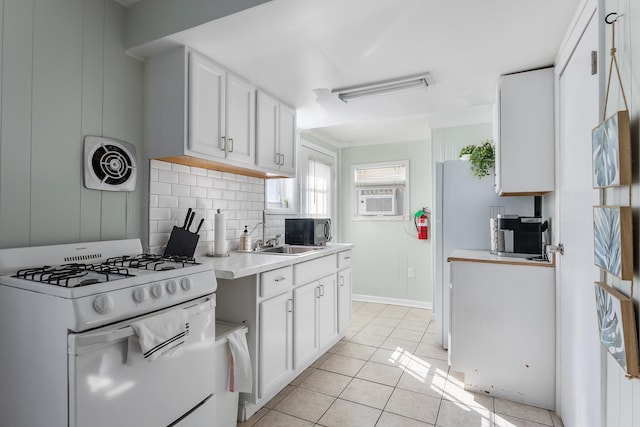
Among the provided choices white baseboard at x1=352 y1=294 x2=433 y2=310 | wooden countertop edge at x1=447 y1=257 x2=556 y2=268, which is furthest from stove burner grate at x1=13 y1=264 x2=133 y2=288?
white baseboard at x1=352 y1=294 x2=433 y2=310

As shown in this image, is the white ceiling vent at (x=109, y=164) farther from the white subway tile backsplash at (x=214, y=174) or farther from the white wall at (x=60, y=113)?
the white subway tile backsplash at (x=214, y=174)

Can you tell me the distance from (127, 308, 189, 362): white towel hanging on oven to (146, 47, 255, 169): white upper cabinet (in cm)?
100

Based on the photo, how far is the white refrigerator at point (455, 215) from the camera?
2959 millimetres

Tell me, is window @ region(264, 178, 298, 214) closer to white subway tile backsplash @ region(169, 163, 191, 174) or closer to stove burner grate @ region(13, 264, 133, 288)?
white subway tile backsplash @ region(169, 163, 191, 174)

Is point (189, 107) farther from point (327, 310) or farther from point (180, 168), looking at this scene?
point (327, 310)

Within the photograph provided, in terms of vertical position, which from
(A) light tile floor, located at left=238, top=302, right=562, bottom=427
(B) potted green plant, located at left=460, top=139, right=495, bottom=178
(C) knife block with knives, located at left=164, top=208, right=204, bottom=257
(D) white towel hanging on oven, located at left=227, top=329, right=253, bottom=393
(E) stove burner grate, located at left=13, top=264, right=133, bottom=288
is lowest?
(A) light tile floor, located at left=238, top=302, right=562, bottom=427

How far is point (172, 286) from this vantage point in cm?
142

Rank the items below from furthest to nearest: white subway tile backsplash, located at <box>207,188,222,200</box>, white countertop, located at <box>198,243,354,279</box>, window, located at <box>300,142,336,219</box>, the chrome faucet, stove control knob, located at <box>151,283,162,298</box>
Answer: window, located at <box>300,142,336,219</box> → the chrome faucet → white subway tile backsplash, located at <box>207,188,222,200</box> → white countertop, located at <box>198,243,354,279</box> → stove control knob, located at <box>151,283,162,298</box>

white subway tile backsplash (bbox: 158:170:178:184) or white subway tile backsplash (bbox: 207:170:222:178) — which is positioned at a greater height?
white subway tile backsplash (bbox: 207:170:222:178)

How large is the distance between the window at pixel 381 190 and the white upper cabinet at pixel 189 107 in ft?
9.10

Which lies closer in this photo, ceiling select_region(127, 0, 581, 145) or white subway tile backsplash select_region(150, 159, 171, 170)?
ceiling select_region(127, 0, 581, 145)

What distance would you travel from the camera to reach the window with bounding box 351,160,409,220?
4.58 metres

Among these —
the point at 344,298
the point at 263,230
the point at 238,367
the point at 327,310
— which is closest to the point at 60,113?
the point at 238,367

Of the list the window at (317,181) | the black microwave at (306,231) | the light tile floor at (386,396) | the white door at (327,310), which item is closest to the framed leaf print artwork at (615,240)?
the light tile floor at (386,396)
